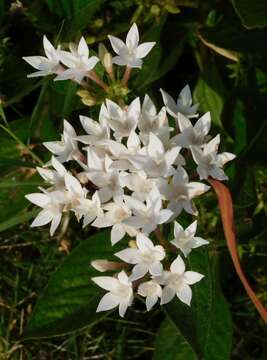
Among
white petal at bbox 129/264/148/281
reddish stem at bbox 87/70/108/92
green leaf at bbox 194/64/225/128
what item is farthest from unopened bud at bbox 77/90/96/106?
green leaf at bbox 194/64/225/128

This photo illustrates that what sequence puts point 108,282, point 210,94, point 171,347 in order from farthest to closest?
point 210,94 < point 171,347 < point 108,282

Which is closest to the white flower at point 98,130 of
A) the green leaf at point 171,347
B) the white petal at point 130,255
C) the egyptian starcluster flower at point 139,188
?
the egyptian starcluster flower at point 139,188

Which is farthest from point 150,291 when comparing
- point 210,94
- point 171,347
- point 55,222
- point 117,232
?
point 210,94

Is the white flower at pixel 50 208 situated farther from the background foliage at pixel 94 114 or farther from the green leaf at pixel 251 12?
the green leaf at pixel 251 12

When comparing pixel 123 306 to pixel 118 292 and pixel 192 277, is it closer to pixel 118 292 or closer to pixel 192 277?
pixel 118 292

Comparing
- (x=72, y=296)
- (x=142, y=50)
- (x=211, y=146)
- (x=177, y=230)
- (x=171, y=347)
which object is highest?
(x=142, y=50)

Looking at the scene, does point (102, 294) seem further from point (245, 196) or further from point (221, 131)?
point (221, 131)

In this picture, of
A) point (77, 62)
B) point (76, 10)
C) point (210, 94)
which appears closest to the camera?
point (77, 62)
